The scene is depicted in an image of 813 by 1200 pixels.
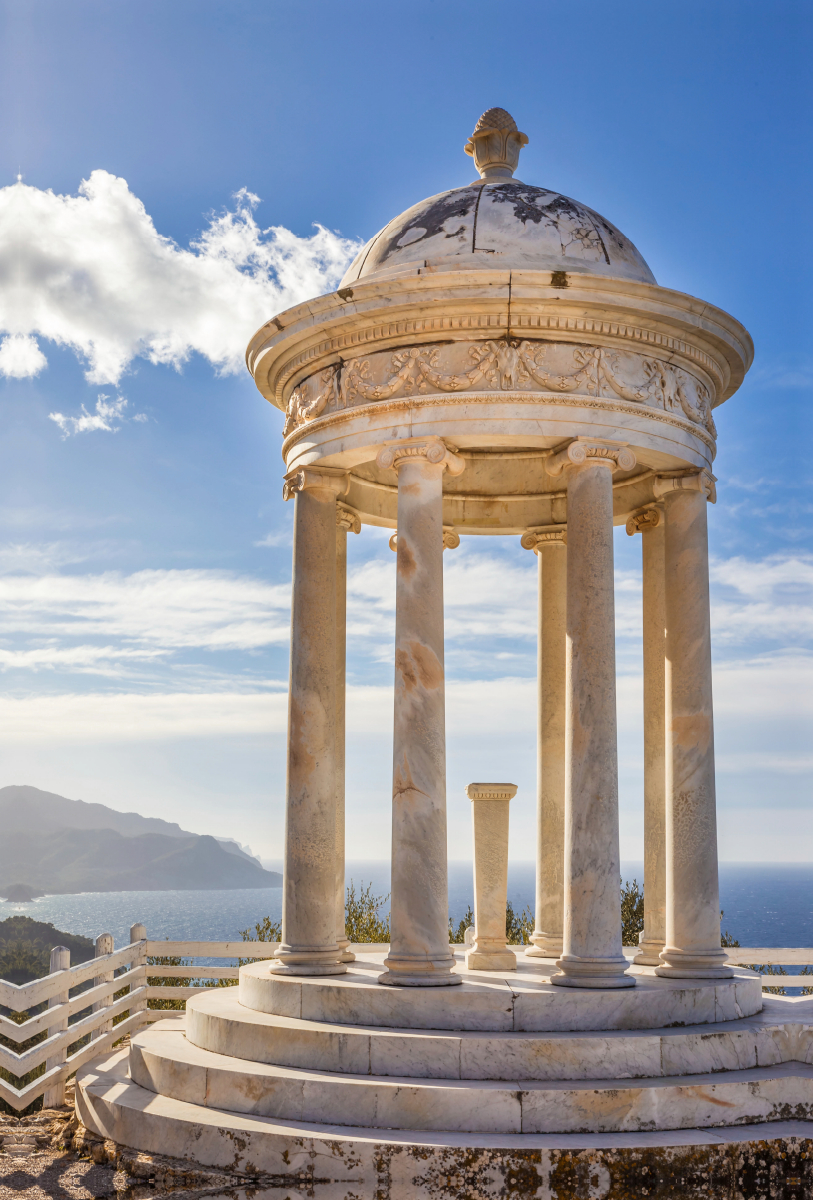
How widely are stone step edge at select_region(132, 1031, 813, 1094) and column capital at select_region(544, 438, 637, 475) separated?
11.9m

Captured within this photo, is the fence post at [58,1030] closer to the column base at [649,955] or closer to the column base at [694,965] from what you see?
the column base at [694,965]


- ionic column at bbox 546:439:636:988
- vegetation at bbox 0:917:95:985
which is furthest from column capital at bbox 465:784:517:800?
vegetation at bbox 0:917:95:985

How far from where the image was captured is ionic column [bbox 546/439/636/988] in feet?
72.2

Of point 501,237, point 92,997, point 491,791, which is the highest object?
point 501,237

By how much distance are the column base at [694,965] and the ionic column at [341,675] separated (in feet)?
24.0

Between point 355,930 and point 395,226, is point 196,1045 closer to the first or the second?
point 395,226

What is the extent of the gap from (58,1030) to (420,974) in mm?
8319

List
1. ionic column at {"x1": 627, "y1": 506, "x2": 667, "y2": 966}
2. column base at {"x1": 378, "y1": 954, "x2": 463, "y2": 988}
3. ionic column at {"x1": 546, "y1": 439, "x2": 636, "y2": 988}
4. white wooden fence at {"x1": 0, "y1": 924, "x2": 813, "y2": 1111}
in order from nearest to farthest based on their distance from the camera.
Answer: column base at {"x1": 378, "y1": 954, "x2": 463, "y2": 988}, ionic column at {"x1": 546, "y1": 439, "x2": 636, "y2": 988}, white wooden fence at {"x1": 0, "y1": 924, "x2": 813, "y2": 1111}, ionic column at {"x1": 627, "y1": 506, "x2": 667, "y2": 966}

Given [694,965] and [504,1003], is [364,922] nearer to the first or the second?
[694,965]

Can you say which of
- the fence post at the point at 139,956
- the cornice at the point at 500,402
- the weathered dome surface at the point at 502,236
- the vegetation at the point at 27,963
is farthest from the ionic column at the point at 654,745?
the vegetation at the point at 27,963

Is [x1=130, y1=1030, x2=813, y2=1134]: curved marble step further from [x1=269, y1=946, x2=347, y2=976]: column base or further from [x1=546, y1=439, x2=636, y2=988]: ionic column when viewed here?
[x1=269, y1=946, x2=347, y2=976]: column base

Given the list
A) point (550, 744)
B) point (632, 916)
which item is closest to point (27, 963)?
point (632, 916)

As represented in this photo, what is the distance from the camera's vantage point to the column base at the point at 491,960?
2523 centimetres

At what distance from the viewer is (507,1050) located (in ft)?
64.1
